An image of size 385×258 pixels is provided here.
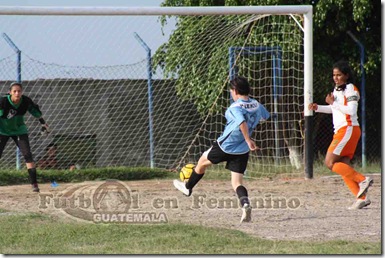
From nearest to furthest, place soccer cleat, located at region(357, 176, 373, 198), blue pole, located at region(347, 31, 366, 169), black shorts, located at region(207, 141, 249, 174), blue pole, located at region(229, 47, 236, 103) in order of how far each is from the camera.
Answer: black shorts, located at region(207, 141, 249, 174) < soccer cleat, located at region(357, 176, 373, 198) < blue pole, located at region(229, 47, 236, 103) < blue pole, located at region(347, 31, 366, 169)

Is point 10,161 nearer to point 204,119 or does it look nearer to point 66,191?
point 66,191

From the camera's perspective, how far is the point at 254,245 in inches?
322

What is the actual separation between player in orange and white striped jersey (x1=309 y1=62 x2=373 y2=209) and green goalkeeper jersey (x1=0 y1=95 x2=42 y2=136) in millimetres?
4410

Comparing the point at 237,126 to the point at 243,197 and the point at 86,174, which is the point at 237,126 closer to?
the point at 243,197

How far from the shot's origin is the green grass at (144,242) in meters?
7.97

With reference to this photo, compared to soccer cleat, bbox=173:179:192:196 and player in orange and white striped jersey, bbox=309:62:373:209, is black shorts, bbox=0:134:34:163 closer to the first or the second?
soccer cleat, bbox=173:179:192:196

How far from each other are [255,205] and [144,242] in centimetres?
315

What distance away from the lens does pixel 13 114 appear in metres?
12.8

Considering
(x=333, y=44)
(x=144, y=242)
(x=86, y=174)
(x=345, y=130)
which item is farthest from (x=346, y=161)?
(x=333, y=44)

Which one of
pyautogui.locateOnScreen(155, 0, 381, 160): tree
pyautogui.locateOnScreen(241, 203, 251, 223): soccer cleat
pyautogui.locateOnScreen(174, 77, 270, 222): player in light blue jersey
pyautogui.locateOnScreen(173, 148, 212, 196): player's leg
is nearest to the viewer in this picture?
pyautogui.locateOnScreen(241, 203, 251, 223): soccer cleat

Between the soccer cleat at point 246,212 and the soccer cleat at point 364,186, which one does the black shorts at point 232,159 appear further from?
the soccer cleat at point 364,186

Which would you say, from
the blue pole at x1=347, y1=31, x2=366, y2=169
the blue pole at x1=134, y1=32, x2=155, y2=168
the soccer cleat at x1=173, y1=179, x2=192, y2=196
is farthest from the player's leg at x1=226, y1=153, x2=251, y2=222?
the blue pole at x1=347, y1=31, x2=366, y2=169

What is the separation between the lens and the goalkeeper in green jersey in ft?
41.9

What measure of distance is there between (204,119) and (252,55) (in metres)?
1.47
